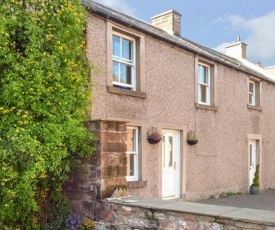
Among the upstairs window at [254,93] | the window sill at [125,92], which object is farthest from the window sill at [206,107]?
the upstairs window at [254,93]

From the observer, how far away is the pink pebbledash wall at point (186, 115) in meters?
8.27

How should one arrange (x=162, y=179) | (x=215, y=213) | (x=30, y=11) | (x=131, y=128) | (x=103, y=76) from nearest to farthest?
(x=215, y=213) < (x=30, y=11) < (x=103, y=76) < (x=131, y=128) < (x=162, y=179)

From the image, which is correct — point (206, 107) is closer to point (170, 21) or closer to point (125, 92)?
point (125, 92)

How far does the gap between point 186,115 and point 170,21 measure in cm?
486

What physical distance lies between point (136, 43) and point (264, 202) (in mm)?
6732

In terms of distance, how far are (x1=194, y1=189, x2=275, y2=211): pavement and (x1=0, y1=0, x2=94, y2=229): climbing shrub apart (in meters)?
6.13

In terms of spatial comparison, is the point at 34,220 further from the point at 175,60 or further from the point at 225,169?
the point at 225,169

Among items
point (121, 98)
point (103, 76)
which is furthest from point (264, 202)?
point (103, 76)

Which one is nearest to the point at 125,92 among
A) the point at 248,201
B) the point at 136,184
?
the point at 136,184

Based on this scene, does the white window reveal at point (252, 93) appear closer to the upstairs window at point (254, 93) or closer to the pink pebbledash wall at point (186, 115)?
the upstairs window at point (254, 93)

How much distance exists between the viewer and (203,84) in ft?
38.8

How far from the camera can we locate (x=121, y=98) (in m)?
8.65

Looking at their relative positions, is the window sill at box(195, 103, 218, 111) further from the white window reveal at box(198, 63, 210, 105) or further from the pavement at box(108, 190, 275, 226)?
the pavement at box(108, 190, 275, 226)

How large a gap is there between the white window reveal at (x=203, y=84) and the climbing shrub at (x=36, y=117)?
6.44m
